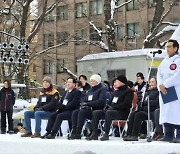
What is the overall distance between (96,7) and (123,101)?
4311 cm

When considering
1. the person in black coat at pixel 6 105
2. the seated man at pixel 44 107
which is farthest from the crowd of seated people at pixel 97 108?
the person in black coat at pixel 6 105

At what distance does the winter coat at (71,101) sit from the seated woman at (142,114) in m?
1.60

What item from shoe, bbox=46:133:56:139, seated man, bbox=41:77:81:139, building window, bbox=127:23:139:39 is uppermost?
building window, bbox=127:23:139:39

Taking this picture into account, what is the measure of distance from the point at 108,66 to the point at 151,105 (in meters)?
8.96

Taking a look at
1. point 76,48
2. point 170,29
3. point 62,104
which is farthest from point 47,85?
point 76,48

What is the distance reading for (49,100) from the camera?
12859 millimetres

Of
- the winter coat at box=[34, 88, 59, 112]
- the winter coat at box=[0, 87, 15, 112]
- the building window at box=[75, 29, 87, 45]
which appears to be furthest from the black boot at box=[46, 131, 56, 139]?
the building window at box=[75, 29, 87, 45]

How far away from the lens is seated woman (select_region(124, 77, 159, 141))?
420 inches

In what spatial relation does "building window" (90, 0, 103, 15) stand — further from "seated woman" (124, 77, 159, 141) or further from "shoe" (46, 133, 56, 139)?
"seated woman" (124, 77, 159, 141)

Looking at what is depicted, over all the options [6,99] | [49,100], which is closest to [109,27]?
[6,99]

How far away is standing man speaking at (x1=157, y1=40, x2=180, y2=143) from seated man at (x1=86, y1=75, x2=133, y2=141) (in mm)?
1215

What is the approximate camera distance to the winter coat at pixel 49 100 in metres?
12.7

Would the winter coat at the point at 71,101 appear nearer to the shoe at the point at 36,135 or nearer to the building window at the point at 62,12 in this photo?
the shoe at the point at 36,135

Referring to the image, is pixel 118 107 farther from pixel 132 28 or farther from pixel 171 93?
pixel 132 28
